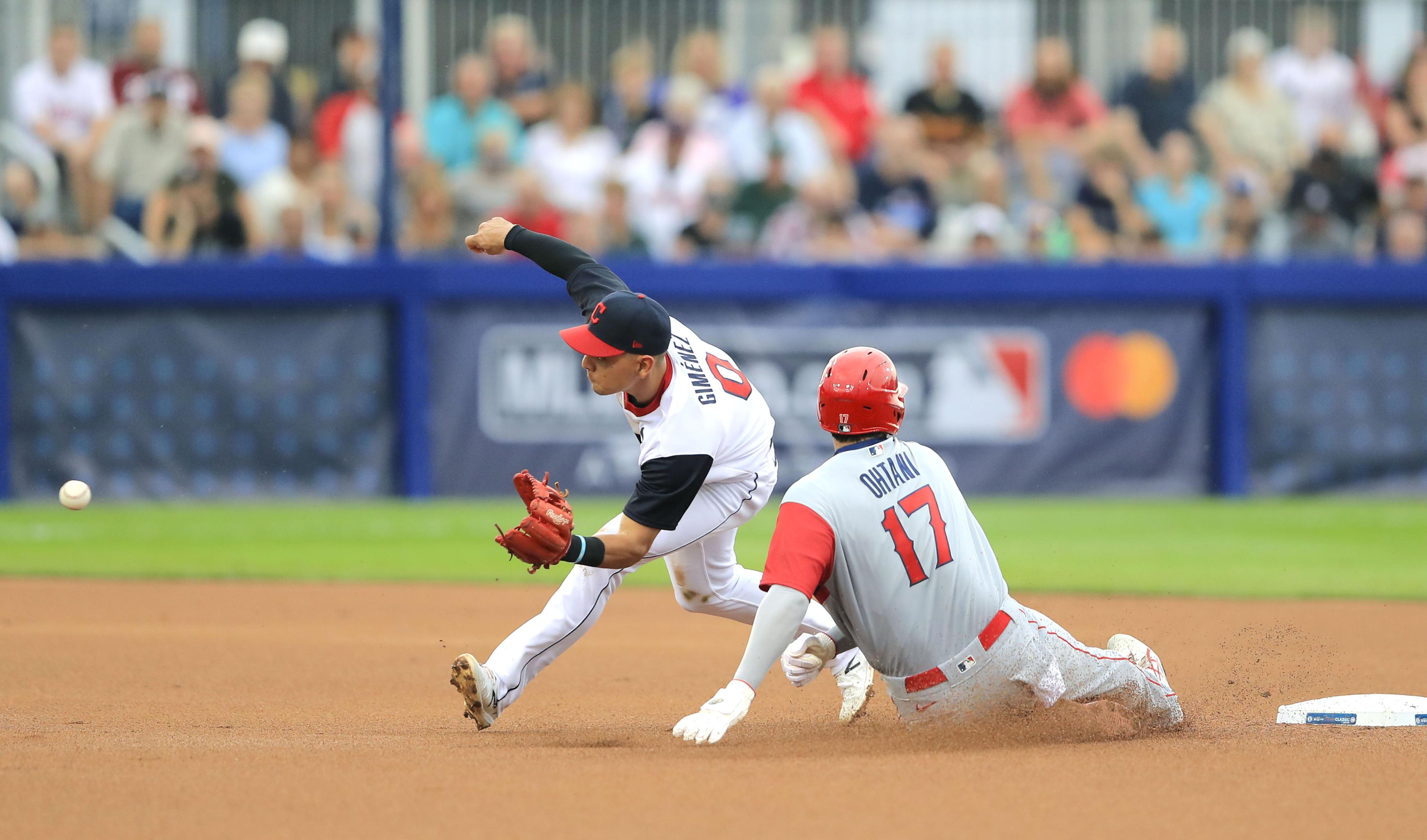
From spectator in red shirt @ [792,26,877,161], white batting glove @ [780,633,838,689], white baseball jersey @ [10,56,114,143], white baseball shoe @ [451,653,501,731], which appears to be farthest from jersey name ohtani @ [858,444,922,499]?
white baseball jersey @ [10,56,114,143]

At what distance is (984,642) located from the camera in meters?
5.00

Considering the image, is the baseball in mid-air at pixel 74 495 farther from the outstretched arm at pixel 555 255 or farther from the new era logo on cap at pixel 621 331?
the new era logo on cap at pixel 621 331

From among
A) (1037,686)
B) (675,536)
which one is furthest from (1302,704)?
(675,536)

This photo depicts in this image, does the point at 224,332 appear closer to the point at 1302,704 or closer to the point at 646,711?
the point at 646,711

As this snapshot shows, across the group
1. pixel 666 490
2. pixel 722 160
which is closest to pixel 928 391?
pixel 722 160

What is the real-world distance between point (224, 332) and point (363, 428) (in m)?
1.34

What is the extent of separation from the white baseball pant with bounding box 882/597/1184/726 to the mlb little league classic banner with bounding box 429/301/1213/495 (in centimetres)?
793

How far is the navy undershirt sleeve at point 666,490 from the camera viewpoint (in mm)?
5258

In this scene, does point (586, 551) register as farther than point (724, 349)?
No

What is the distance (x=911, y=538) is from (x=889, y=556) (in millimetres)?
87

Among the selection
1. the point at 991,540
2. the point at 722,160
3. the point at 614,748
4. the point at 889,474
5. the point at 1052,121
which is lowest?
the point at 991,540

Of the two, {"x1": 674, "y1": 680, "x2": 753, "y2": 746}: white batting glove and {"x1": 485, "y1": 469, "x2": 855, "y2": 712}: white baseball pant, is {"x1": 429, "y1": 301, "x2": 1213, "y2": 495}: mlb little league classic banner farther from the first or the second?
{"x1": 674, "y1": 680, "x2": 753, "y2": 746}: white batting glove

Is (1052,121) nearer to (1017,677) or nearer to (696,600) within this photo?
(696,600)

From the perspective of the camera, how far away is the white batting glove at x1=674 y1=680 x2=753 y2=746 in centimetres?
469
